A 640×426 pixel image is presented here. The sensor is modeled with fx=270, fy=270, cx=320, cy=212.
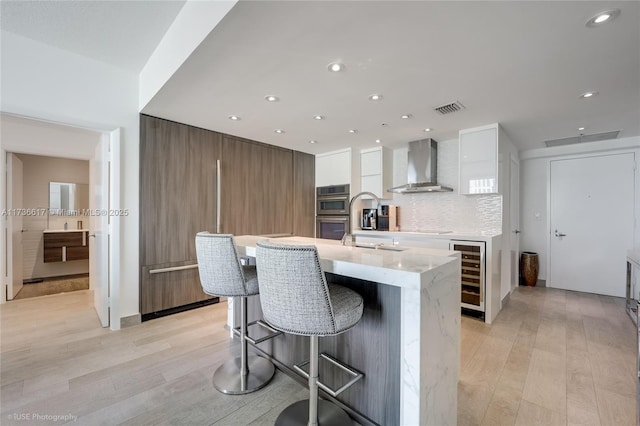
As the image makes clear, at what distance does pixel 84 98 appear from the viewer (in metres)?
2.66

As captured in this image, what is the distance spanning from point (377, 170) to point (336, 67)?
8.61ft

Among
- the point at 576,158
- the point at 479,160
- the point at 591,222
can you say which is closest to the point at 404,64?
the point at 479,160

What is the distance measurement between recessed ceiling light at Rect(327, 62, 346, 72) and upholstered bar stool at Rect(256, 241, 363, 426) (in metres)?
1.44

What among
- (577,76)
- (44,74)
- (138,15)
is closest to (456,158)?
(577,76)

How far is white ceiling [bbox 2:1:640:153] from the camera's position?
1.49 m

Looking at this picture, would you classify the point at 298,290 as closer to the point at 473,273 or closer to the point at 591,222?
the point at 473,273

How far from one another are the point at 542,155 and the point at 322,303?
5.11 m

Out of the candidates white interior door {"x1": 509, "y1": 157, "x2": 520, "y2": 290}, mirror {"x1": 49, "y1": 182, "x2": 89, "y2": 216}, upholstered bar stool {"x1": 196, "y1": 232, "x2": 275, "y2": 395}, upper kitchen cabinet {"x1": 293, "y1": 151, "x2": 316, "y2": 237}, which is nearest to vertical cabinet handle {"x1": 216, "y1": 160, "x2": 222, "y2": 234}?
upper kitchen cabinet {"x1": 293, "y1": 151, "x2": 316, "y2": 237}

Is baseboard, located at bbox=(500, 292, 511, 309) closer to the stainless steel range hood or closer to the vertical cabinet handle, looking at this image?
the stainless steel range hood

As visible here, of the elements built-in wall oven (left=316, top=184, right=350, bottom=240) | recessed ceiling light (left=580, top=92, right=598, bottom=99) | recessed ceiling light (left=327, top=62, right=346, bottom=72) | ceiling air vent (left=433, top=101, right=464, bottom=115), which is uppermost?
recessed ceiling light (left=327, top=62, right=346, bottom=72)

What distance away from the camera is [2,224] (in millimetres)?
3451

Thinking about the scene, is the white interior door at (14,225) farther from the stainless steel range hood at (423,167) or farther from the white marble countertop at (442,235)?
the stainless steel range hood at (423,167)

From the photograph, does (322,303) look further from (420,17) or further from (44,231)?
(44,231)

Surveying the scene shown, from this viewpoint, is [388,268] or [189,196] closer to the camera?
[388,268]
